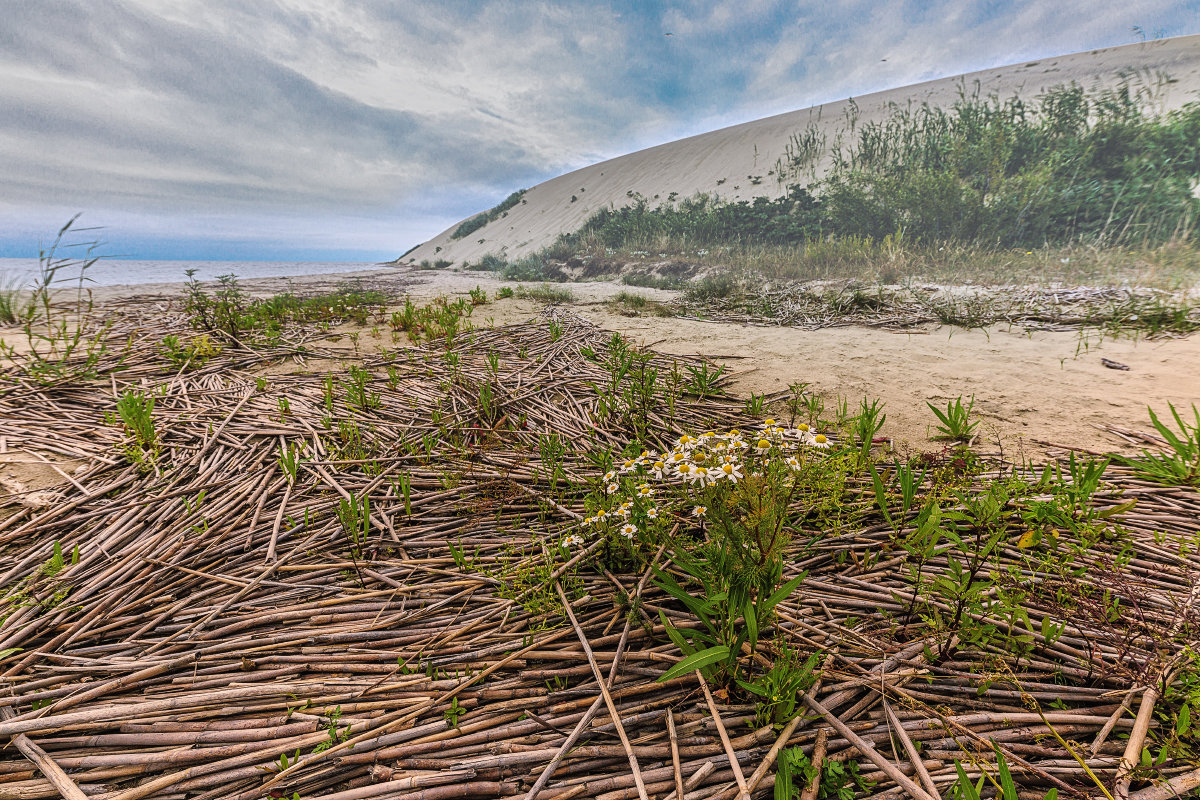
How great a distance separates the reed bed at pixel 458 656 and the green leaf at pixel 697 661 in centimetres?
12

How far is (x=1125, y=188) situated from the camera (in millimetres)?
9766

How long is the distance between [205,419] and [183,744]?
2.41 meters

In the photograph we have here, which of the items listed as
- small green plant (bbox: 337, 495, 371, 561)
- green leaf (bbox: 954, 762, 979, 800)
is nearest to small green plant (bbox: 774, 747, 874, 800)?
green leaf (bbox: 954, 762, 979, 800)

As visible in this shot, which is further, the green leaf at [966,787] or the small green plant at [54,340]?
the small green plant at [54,340]

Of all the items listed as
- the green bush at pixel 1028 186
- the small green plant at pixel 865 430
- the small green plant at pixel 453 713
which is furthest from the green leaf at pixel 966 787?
the green bush at pixel 1028 186

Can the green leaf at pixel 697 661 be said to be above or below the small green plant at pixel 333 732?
above

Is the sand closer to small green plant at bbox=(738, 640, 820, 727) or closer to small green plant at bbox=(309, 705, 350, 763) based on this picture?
small green plant at bbox=(738, 640, 820, 727)

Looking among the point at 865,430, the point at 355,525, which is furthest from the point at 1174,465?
the point at 355,525

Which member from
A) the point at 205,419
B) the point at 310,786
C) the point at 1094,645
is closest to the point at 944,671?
the point at 1094,645

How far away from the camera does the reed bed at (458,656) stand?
3.18ft

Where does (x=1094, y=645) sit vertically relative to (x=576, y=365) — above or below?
below

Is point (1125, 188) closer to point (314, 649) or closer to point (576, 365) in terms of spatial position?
point (576, 365)

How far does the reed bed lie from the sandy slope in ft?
71.6

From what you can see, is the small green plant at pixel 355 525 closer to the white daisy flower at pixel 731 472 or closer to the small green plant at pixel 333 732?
the small green plant at pixel 333 732
